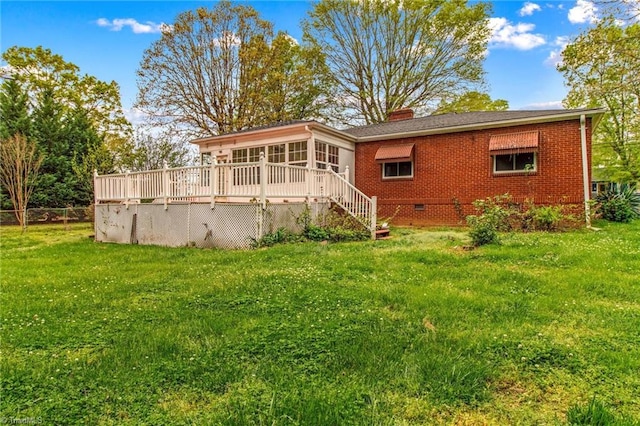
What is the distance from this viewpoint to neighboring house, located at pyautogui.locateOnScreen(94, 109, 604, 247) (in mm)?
8906

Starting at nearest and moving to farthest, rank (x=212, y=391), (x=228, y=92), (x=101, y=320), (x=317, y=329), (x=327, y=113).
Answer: (x=212, y=391) < (x=317, y=329) < (x=101, y=320) < (x=228, y=92) < (x=327, y=113)

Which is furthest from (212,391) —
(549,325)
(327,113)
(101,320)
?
(327,113)

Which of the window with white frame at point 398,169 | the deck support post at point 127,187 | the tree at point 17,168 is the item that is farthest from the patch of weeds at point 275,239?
the tree at point 17,168

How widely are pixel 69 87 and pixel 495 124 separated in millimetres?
28170

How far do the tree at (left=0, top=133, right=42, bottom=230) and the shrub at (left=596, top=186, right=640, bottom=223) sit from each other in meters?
24.0

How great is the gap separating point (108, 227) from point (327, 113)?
16.4m

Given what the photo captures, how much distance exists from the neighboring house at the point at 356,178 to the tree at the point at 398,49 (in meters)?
10.1

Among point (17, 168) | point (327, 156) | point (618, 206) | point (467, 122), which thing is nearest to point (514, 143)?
point (467, 122)

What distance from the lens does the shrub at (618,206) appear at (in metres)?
11.9

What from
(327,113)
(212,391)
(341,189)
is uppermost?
(327,113)

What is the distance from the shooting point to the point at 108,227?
11.3 m

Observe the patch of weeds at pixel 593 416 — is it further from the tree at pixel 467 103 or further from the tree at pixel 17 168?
the tree at pixel 467 103

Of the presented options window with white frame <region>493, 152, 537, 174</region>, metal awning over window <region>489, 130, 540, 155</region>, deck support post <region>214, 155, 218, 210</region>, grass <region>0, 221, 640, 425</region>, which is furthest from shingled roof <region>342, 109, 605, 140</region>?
deck support post <region>214, 155, 218, 210</region>

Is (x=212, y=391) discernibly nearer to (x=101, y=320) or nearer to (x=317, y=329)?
(x=317, y=329)
